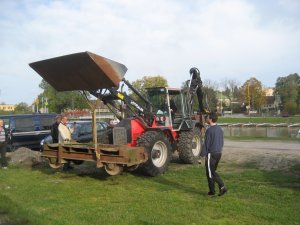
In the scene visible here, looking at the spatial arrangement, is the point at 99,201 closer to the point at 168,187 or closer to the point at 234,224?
the point at 168,187

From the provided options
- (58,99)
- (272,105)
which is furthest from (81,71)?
(272,105)

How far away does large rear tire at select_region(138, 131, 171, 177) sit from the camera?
10.8 metres

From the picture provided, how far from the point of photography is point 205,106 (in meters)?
15.1

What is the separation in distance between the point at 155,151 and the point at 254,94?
323ft

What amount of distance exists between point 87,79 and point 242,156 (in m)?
6.96

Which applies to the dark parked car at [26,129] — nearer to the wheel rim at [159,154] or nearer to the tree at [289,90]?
the wheel rim at [159,154]

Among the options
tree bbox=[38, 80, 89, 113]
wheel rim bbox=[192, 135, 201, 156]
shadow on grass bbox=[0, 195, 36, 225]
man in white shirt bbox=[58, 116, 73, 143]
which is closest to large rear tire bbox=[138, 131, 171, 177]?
wheel rim bbox=[192, 135, 201, 156]

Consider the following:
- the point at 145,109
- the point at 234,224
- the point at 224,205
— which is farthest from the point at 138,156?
the point at 234,224

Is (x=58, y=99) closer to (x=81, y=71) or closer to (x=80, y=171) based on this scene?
(x=80, y=171)

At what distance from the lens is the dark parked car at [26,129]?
58.4ft

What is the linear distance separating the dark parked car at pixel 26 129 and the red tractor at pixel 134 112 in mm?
7063

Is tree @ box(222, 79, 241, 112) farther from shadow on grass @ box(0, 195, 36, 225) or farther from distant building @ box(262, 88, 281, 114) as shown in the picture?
shadow on grass @ box(0, 195, 36, 225)

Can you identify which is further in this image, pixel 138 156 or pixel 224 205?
pixel 138 156

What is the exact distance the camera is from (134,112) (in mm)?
11727
